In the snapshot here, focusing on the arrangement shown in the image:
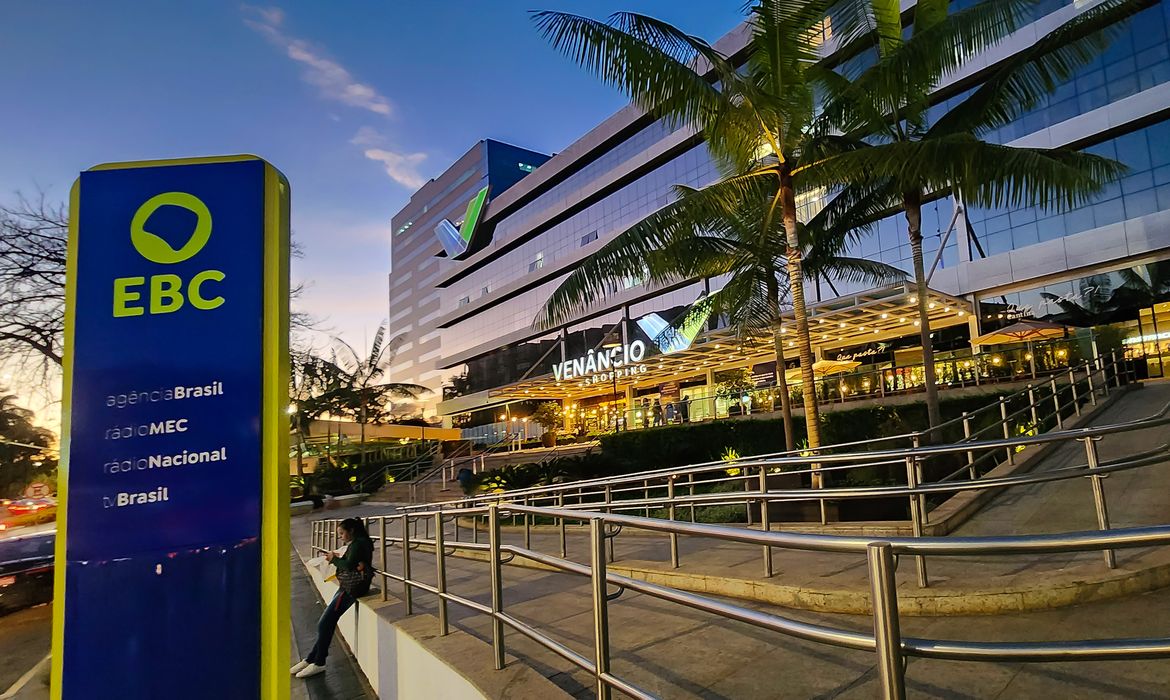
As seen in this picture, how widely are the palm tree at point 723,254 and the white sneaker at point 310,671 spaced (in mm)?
6247

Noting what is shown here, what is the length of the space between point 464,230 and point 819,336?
175ft

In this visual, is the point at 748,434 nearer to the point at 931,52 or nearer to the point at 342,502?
the point at 931,52

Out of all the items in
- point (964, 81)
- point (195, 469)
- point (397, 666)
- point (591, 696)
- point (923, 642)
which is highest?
point (964, 81)

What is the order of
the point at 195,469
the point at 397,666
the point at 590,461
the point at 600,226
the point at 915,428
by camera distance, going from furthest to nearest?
the point at 600,226
the point at 590,461
the point at 915,428
the point at 397,666
the point at 195,469

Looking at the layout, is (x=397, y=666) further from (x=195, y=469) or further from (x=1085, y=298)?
(x=1085, y=298)

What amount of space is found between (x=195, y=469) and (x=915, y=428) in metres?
16.0

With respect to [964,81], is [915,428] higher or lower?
lower

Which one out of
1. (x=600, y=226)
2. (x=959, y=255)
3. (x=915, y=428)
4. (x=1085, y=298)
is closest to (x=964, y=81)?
(x=959, y=255)

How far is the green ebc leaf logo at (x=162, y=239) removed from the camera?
8.67 feet

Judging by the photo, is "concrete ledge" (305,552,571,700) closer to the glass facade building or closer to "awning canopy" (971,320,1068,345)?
the glass facade building

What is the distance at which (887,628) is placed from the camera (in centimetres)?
166

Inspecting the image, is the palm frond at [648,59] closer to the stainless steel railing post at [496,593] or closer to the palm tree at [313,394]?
the stainless steel railing post at [496,593]

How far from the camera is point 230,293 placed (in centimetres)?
267

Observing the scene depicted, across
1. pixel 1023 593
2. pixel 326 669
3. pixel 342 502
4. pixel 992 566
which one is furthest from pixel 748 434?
pixel 342 502
